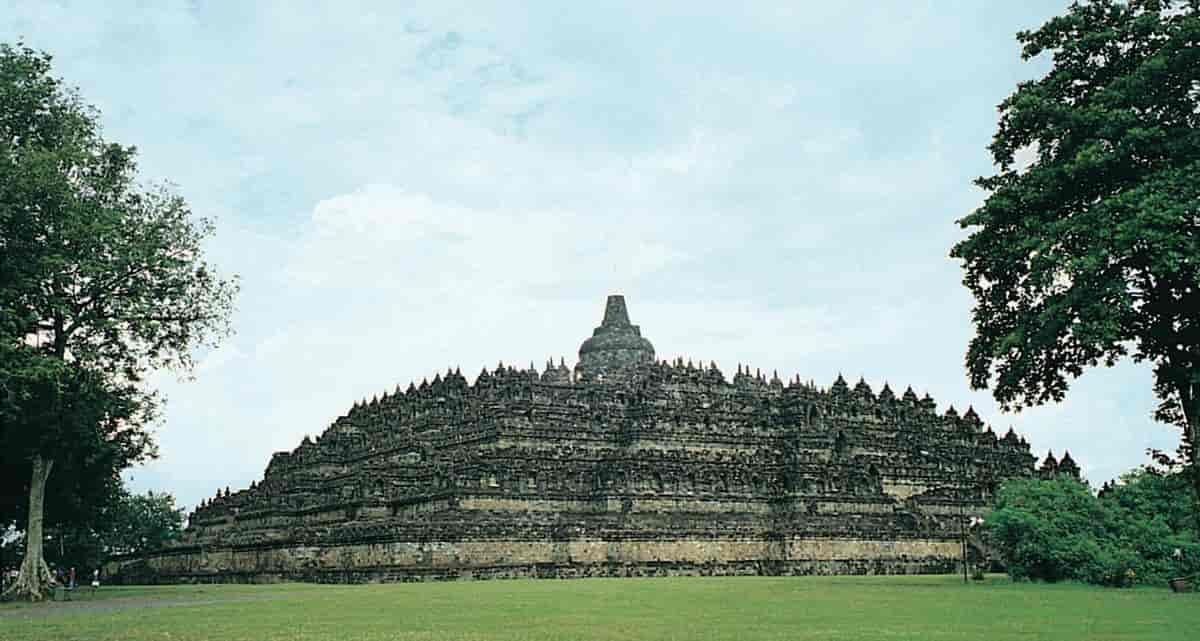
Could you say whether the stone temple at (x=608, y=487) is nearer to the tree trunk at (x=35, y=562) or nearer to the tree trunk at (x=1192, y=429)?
the tree trunk at (x=35, y=562)

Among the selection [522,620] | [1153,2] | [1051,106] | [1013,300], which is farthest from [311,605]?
[1153,2]

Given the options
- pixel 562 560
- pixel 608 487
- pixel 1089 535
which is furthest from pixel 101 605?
pixel 1089 535

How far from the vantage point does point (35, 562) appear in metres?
44.5

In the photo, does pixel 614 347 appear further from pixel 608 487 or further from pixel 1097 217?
pixel 1097 217

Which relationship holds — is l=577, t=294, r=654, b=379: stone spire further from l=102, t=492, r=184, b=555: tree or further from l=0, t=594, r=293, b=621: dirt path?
l=0, t=594, r=293, b=621: dirt path

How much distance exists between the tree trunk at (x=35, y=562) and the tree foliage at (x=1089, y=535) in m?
36.5

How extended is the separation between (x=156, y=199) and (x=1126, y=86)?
34.7 meters

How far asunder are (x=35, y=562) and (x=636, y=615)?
27285 millimetres

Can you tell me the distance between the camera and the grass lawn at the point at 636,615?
2298cm

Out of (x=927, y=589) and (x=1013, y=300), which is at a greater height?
(x=1013, y=300)

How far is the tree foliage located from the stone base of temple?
38.3 feet

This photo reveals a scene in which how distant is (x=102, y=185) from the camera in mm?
45531

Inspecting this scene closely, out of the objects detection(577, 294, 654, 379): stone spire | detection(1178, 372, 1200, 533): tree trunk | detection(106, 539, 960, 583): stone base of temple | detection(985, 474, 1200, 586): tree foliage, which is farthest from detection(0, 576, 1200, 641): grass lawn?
detection(577, 294, 654, 379): stone spire

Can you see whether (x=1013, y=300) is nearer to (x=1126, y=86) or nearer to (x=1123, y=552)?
(x=1126, y=86)
